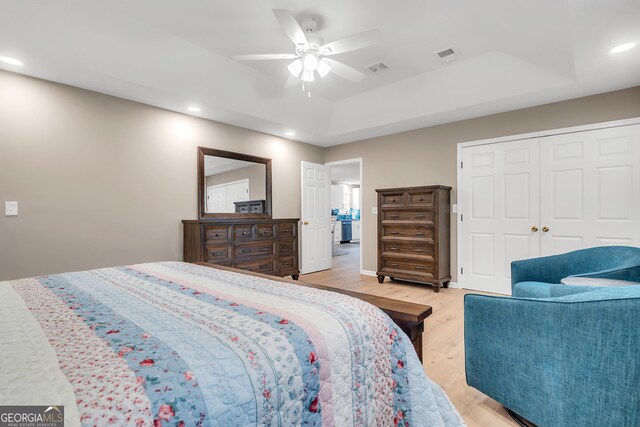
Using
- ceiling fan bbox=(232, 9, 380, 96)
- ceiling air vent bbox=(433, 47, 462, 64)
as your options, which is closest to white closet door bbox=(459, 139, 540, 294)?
Result: ceiling air vent bbox=(433, 47, 462, 64)

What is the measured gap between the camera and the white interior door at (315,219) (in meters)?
5.50

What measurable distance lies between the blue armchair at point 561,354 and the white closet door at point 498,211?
2.40 metres

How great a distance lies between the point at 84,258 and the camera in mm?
3166

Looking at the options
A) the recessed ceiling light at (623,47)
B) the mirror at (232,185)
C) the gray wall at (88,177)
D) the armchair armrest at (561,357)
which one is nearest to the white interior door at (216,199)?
the mirror at (232,185)

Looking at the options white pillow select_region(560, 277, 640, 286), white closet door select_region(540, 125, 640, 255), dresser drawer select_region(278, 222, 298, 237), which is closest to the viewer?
white pillow select_region(560, 277, 640, 286)

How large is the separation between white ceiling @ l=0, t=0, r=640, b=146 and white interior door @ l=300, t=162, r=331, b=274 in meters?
1.56

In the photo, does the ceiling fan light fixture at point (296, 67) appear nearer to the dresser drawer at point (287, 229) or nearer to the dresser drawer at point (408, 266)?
the dresser drawer at point (287, 229)

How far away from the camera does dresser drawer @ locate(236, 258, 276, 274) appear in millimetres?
4090

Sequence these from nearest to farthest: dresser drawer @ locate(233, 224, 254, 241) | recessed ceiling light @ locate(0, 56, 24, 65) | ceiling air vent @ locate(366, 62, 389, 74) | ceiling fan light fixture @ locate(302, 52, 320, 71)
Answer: recessed ceiling light @ locate(0, 56, 24, 65) < ceiling fan light fixture @ locate(302, 52, 320, 71) < ceiling air vent @ locate(366, 62, 389, 74) < dresser drawer @ locate(233, 224, 254, 241)

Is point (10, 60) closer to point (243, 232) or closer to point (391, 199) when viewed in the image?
point (243, 232)

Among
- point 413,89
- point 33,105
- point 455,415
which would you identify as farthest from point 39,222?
point 413,89

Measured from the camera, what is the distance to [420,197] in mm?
4348

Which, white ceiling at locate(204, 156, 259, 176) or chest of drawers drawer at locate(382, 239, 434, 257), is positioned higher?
white ceiling at locate(204, 156, 259, 176)

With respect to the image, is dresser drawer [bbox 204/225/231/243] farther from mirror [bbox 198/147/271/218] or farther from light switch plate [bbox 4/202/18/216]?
light switch plate [bbox 4/202/18/216]
